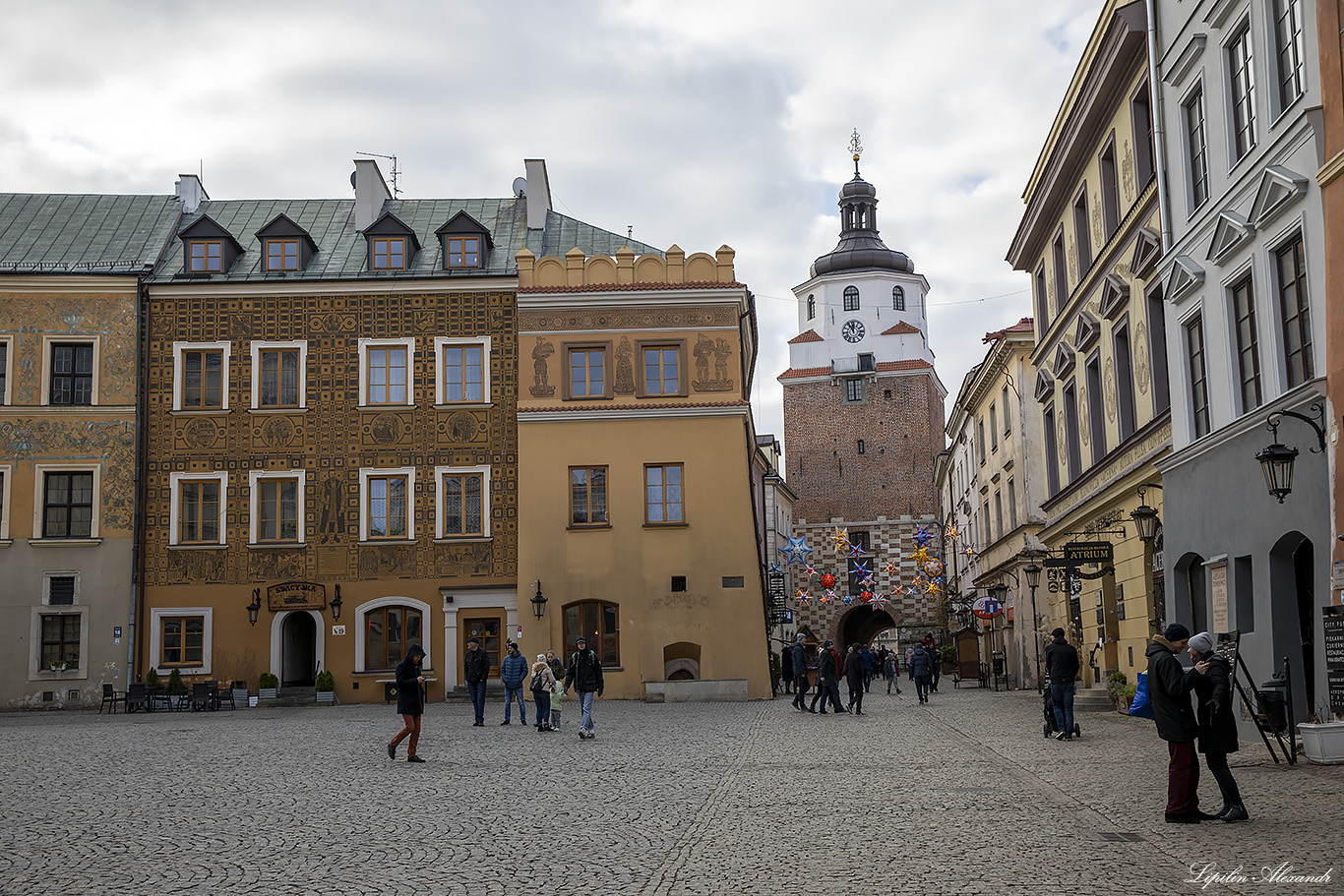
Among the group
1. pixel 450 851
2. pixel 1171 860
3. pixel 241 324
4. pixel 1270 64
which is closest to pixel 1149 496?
pixel 1270 64

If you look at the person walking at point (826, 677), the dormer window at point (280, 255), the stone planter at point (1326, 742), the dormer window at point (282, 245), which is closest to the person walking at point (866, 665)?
the person walking at point (826, 677)

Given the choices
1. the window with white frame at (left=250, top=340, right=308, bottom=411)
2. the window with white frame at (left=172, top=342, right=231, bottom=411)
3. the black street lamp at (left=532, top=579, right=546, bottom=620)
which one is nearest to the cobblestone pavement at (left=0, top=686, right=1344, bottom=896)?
the black street lamp at (left=532, top=579, right=546, bottom=620)

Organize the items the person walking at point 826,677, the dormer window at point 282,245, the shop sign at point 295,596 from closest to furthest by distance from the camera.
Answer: the person walking at point 826,677, the shop sign at point 295,596, the dormer window at point 282,245

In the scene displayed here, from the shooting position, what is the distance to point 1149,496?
21.8 m

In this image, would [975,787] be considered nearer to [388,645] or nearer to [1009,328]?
[388,645]

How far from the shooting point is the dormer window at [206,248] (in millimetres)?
36125

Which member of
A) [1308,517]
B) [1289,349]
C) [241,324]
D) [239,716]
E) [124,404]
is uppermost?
[241,324]

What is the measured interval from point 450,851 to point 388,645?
25489 millimetres

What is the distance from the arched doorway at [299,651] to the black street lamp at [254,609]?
50.9 inches

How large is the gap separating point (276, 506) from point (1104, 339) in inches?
838

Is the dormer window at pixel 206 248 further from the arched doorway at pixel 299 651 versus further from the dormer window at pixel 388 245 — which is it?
the arched doorway at pixel 299 651

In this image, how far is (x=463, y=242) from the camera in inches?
1438

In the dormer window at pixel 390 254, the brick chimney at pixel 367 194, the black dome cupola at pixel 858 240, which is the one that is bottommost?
the dormer window at pixel 390 254

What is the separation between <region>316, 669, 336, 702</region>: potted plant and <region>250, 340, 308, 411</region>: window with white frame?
717 cm
